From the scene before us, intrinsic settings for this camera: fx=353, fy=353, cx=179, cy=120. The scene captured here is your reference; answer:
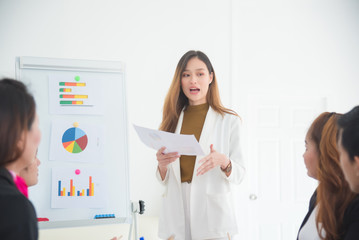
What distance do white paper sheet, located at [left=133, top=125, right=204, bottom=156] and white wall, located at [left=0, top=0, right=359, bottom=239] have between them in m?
1.31

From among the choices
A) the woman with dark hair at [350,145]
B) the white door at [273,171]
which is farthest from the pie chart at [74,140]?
the white door at [273,171]

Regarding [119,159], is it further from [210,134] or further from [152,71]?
[152,71]

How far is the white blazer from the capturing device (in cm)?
166

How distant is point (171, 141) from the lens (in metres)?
1.55

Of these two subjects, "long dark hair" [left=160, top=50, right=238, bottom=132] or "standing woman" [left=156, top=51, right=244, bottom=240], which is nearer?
"standing woman" [left=156, top=51, right=244, bottom=240]

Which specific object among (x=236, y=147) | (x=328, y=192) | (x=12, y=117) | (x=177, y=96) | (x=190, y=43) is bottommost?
(x=328, y=192)

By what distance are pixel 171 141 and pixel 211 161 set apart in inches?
8.5

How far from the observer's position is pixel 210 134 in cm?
178

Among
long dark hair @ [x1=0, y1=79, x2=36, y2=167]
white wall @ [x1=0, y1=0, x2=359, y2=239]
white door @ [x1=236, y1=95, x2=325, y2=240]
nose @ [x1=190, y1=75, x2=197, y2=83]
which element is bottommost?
white door @ [x1=236, y1=95, x2=325, y2=240]

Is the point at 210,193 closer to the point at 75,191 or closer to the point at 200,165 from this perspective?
the point at 200,165

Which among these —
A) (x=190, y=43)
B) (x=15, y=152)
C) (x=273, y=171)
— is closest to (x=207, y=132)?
(x=15, y=152)

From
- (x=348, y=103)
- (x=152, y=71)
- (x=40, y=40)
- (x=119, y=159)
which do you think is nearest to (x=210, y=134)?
(x=119, y=159)

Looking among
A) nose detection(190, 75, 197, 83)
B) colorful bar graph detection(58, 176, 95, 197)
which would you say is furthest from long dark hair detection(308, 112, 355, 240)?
colorful bar graph detection(58, 176, 95, 197)

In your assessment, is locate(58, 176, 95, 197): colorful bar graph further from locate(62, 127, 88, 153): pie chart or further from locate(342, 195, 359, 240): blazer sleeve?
locate(342, 195, 359, 240): blazer sleeve
